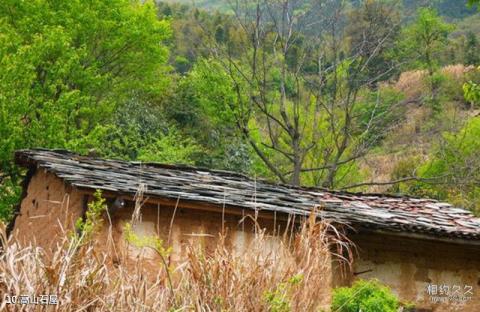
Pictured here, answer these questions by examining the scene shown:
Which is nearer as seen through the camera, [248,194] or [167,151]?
[248,194]

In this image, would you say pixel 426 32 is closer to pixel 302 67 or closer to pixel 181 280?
pixel 302 67

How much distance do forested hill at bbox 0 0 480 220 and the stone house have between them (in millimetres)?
5557

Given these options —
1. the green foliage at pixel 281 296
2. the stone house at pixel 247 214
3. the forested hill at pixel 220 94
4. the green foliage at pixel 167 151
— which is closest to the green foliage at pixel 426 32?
the forested hill at pixel 220 94

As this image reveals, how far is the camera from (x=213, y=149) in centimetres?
2858

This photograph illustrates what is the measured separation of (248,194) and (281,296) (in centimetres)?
565

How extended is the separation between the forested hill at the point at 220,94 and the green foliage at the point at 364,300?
1074 cm

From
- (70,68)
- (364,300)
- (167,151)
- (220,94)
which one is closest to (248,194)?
(364,300)

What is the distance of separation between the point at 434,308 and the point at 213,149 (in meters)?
18.5

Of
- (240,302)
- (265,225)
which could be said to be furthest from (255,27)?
(240,302)

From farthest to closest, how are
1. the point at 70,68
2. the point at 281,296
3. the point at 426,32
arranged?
the point at 426,32 < the point at 70,68 < the point at 281,296

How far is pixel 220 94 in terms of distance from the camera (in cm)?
2652

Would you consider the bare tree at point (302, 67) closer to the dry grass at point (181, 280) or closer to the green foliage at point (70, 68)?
the green foliage at point (70, 68)

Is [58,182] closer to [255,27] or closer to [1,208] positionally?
[1,208]

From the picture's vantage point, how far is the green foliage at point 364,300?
685cm
